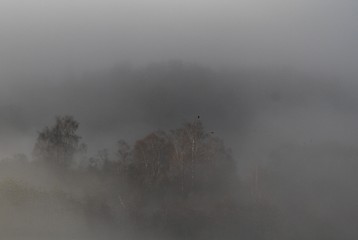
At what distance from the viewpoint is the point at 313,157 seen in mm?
88562

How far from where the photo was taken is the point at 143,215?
74625mm

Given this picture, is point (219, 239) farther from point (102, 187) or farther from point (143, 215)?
point (102, 187)

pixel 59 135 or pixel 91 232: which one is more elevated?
pixel 59 135

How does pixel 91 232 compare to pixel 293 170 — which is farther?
pixel 293 170

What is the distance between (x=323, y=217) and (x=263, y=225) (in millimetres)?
8999

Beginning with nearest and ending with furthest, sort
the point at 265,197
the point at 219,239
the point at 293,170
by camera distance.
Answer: the point at 219,239
the point at 265,197
the point at 293,170

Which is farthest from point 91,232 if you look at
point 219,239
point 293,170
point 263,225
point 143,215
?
point 293,170

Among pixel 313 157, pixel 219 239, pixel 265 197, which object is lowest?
pixel 219 239

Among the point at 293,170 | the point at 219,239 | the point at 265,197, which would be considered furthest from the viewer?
the point at 293,170

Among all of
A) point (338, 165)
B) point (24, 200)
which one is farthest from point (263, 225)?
point (24, 200)

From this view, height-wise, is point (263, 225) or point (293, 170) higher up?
point (293, 170)

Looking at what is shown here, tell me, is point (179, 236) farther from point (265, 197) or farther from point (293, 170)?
point (293, 170)

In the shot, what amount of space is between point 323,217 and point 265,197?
7226mm

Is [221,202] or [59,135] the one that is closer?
[221,202]
